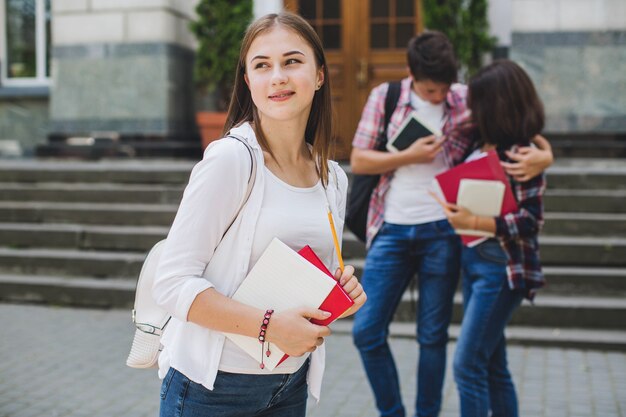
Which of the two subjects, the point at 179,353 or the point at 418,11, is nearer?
the point at 179,353

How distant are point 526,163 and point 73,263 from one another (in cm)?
552

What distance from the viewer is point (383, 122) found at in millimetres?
4219

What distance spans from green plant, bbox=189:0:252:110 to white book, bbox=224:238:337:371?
875cm

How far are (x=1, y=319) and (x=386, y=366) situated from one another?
4321 millimetres

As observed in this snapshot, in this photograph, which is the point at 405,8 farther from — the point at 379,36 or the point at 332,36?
the point at 332,36

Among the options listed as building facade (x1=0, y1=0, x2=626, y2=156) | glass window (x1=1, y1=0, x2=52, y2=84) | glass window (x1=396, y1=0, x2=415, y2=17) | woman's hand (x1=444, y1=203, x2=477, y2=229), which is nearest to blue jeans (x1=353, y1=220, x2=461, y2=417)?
woman's hand (x1=444, y1=203, x2=477, y2=229)

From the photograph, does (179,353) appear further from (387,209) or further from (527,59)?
(527,59)

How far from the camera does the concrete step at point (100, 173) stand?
361 inches

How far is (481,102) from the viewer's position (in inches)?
147

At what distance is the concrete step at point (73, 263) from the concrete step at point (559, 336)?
2418 millimetres

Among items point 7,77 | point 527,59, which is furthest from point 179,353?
point 7,77

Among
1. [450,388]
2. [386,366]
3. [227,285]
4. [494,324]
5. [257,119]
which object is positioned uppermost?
[257,119]

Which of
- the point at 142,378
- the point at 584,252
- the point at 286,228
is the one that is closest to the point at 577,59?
the point at 584,252

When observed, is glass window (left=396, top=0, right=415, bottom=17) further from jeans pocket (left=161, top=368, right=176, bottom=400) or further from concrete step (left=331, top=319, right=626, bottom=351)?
jeans pocket (left=161, top=368, right=176, bottom=400)
